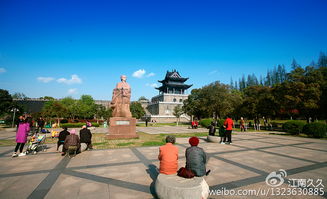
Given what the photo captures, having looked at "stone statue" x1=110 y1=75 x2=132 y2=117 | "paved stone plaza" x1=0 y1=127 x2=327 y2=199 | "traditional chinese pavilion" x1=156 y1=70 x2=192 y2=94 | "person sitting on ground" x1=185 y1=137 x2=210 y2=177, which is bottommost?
"paved stone plaza" x1=0 y1=127 x2=327 y2=199

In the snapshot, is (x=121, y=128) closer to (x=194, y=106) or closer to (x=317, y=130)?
(x=317, y=130)

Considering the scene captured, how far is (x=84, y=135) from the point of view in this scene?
8156 mm

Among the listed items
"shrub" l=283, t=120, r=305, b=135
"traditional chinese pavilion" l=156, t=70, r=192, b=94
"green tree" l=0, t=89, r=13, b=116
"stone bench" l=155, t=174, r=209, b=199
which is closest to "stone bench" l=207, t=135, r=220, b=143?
"stone bench" l=155, t=174, r=209, b=199

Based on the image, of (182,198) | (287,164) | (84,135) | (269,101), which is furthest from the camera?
(269,101)

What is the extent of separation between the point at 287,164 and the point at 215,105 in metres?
22.9

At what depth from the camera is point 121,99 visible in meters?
12.8

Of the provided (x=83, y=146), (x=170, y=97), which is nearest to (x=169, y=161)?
(x=83, y=146)

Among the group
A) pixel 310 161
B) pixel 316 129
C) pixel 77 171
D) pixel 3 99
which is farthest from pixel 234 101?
pixel 3 99

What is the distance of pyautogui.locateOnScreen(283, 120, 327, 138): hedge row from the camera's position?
13633mm

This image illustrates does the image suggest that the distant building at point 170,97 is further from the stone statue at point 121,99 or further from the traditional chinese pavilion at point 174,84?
the stone statue at point 121,99

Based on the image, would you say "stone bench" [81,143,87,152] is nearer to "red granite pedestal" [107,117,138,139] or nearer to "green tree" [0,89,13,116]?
"red granite pedestal" [107,117,138,139]

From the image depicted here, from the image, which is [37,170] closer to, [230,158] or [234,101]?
[230,158]

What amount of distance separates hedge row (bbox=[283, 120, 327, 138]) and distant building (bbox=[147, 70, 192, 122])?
1334 inches

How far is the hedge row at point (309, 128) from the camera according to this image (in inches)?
537
